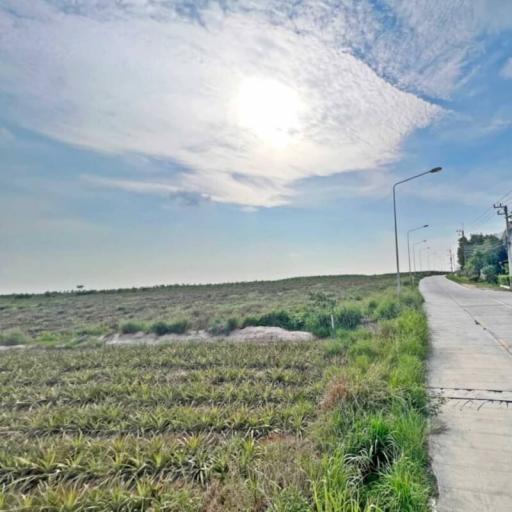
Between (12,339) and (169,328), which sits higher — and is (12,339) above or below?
below

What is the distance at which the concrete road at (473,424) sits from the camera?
3.05 meters

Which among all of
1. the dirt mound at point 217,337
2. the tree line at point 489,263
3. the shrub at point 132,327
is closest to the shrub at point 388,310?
the dirt mound at point 217,337

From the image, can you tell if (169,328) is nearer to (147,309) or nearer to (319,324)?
(319,324)

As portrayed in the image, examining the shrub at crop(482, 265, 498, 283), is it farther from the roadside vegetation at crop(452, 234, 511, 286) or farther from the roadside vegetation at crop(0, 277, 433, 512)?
the roadside vegetation at crop(0, 277, 433, 512)

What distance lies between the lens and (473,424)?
4391 mm

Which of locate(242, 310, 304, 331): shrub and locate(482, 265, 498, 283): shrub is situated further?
locate(482, 265, 498, 283): shrub

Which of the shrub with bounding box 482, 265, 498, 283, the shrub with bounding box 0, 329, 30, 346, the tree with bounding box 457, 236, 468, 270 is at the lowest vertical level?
the shrub with bounding box 0, 329, 30, 346

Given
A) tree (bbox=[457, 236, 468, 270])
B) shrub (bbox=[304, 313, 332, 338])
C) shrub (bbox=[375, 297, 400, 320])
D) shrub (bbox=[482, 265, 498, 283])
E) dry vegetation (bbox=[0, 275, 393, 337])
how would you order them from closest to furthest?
shrub (bbox=[304, 313, 332, 338]) < shrub (bbox=[375, 297, 400, 320]) < dry vegetation (bbox=[0, 275, 393, 337]) < shrub (bbox=[482, 265, 498, 283]) < tree (bbox=[457, 236, 468, 270])

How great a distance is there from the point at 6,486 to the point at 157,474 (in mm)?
1690

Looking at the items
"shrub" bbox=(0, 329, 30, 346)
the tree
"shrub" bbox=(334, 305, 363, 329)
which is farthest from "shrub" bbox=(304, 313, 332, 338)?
the tree

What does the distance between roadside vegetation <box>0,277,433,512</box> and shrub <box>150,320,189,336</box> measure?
686 cm

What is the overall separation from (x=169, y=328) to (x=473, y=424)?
13.5 meters

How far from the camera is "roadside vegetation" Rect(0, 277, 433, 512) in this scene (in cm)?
303

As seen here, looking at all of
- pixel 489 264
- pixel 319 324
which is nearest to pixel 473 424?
pixel 319 324
